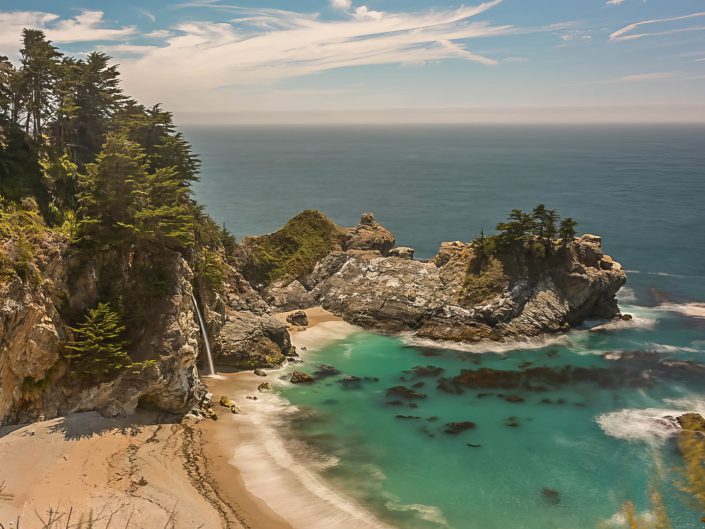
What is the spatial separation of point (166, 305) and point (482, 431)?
81.3ft

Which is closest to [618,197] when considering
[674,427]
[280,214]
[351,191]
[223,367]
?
[351,191]

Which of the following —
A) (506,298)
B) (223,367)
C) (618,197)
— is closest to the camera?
(223,367)

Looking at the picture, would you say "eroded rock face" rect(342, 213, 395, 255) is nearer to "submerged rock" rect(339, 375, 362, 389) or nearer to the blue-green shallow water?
the blue-green shallow water

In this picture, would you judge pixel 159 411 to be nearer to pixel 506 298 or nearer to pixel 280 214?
pixel 506 298

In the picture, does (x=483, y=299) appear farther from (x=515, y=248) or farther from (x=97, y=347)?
(x=97, y=347)

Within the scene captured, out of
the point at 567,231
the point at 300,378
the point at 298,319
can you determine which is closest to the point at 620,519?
the point at 300,378

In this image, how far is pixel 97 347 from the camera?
31016mm

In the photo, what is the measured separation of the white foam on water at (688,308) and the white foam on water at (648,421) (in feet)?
83.3

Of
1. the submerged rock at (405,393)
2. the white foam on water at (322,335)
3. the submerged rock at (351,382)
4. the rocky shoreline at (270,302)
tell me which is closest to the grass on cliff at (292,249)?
the rocky shoreline at (270,302)

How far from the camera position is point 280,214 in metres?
127

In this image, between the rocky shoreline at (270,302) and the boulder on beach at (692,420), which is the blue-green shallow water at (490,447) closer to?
the boulder on beach at (692,420)

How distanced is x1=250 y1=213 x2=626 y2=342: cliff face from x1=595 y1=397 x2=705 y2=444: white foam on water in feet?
52.3

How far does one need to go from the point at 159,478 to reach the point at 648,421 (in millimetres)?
35380

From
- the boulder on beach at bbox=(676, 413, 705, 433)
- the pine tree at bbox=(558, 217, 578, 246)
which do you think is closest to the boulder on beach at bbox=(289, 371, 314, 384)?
the boulder on beach at bbox=(676, 413, 705, 433)
